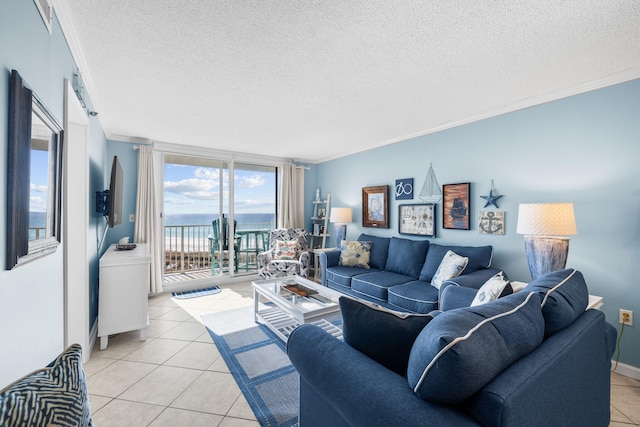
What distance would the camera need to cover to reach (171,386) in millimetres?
2059

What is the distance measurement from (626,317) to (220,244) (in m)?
5.05

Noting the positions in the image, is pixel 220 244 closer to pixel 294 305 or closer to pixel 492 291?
pixel 294 305

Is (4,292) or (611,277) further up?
(4,292)

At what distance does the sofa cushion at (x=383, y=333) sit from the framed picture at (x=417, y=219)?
267 cm

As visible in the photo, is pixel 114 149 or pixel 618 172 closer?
pixel 618 172

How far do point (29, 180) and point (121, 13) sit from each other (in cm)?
108

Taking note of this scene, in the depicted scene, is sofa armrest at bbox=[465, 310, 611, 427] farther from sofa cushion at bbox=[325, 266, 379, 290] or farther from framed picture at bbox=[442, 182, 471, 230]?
sofa cushion at bbox=[325, 266, 379, 290]

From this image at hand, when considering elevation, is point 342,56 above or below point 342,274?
above

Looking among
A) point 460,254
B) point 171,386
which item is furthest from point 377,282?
point 171,386

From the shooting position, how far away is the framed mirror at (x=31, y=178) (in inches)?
39.7

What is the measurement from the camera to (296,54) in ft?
6.49

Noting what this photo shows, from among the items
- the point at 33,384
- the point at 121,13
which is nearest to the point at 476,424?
the point at 33,384

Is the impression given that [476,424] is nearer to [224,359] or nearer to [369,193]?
[224,359]

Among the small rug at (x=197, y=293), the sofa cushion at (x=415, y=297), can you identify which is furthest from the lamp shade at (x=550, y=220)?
the small rug at (x=197, y=293)
